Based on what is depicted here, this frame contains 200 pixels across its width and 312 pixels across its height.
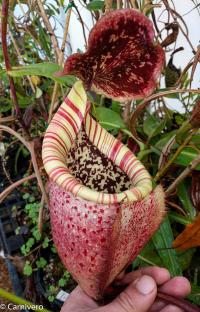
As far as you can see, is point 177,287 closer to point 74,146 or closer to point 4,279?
point 74,146

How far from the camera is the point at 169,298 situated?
53cm

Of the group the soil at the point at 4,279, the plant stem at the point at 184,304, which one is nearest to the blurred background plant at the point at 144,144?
the plant stem at the point at 184,304

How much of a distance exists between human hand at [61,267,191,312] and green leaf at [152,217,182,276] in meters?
0.15

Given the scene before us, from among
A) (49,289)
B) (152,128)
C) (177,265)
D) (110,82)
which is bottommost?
(49,289)

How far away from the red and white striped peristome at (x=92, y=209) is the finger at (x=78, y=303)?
9 cm

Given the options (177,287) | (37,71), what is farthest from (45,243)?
(37,71)

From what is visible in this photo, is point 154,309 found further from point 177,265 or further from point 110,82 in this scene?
point 110,82

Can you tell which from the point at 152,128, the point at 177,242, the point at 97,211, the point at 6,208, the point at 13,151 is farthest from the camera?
the point at 13,151

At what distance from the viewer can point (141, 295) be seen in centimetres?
53

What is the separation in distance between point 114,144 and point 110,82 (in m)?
0.10

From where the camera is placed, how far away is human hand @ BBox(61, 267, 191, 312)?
52 centimetres

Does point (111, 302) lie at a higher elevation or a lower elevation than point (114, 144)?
lower

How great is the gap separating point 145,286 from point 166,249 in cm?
29

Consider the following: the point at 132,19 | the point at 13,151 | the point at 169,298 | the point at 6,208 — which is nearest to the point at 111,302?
the point at 169,298
